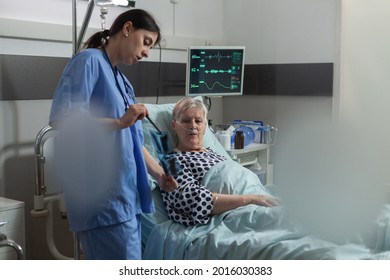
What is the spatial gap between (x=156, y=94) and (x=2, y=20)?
1.90 feet

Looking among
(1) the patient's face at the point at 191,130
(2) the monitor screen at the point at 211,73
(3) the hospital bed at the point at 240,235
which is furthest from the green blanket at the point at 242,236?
(2) the monitor screen at the point at 211,73

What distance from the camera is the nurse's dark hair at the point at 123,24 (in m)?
1.03

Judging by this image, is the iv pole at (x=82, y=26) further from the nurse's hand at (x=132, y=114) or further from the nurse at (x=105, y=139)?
the nurse's hand at (x=132, y=114)

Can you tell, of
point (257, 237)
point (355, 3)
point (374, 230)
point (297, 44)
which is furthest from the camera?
point (297, 44)

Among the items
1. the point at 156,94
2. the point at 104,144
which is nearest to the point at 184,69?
the point at 156,94

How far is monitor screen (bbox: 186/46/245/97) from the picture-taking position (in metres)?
1.77

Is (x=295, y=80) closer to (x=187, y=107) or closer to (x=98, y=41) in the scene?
(x=187, y=107)

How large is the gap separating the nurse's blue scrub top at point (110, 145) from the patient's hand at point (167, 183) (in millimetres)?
115

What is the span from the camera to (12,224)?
4.07 feet

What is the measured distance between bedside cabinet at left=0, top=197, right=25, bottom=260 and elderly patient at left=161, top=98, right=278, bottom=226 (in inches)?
15.0

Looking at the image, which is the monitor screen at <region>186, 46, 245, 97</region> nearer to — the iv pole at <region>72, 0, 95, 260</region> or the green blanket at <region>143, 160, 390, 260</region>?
the green blanket at <region>143, 160, 390, 260</region>
